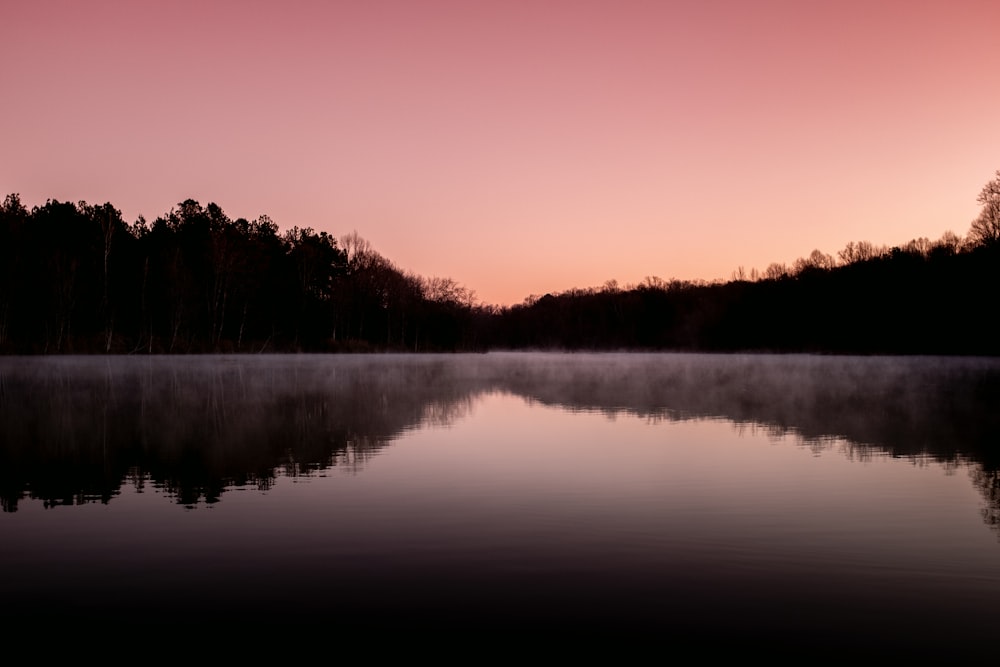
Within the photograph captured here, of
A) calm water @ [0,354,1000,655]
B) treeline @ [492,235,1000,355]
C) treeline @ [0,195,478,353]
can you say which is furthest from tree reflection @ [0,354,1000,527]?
treeline @ [492,235,1000,355]

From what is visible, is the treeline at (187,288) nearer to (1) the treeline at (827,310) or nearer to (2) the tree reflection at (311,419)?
(2) the tree reflection at (311,419)

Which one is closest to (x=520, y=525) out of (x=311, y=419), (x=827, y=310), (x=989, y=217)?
(x=311, y=419)

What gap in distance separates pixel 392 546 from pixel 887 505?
24.9ft

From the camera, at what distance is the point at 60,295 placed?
2847 inches

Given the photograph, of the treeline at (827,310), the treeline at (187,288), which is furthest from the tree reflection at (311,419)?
the treeline at (827,310)

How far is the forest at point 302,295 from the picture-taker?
249ft

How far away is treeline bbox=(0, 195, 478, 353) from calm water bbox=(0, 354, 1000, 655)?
5911 cm

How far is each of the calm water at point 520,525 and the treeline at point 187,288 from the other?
194 feet

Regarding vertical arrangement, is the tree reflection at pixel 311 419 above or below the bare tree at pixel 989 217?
below

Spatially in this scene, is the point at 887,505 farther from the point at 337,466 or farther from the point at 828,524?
the point at 337,466

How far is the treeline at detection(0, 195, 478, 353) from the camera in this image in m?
75.0

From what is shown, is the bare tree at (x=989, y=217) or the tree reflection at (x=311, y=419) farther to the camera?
the bare tree at (x=989, y=217)

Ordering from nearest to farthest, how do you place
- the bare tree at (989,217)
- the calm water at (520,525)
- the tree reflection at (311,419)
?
the calm water at (520,525) < the tree reflection at (311,419) < the bare tree at (989,217)

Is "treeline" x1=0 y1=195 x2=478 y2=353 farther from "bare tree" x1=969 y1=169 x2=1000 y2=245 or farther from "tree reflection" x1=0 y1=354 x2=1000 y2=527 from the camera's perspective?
"bare tree" x1=969 y1=169 x2=1000 y2=245
